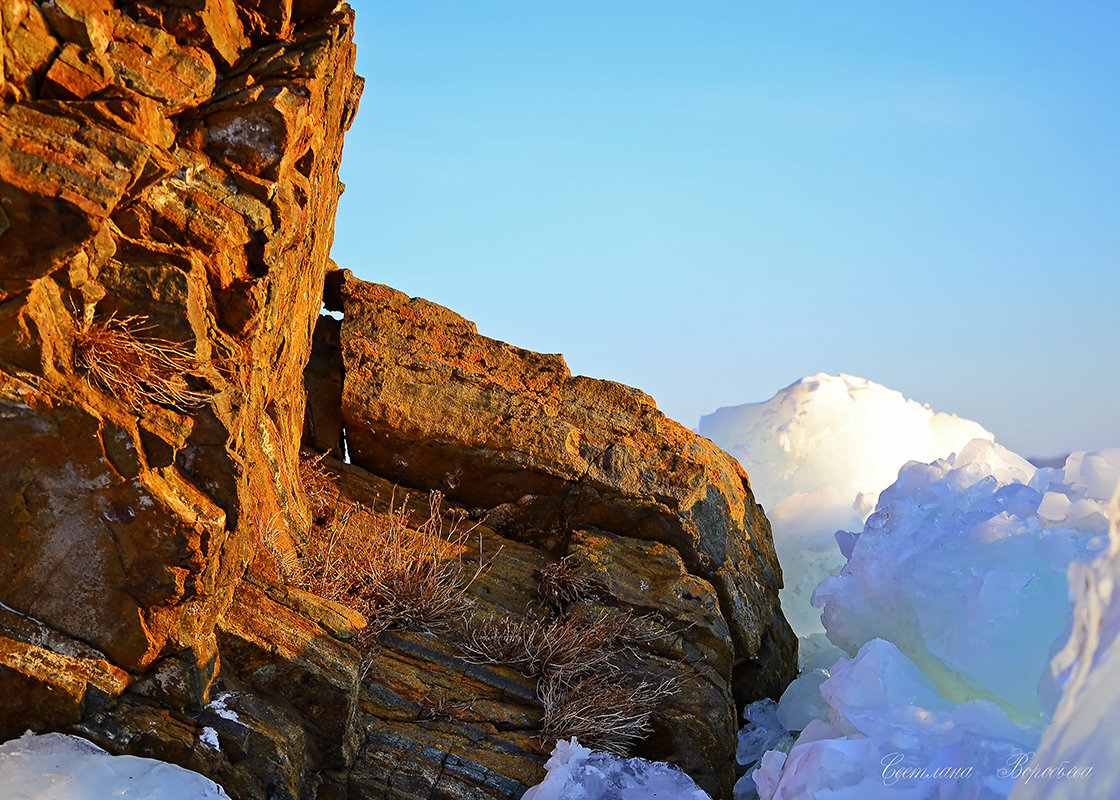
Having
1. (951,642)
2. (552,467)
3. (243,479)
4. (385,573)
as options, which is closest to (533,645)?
(385,573)

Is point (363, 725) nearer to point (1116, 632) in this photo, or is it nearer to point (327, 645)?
point (327, 645)

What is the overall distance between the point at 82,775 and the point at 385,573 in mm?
2540

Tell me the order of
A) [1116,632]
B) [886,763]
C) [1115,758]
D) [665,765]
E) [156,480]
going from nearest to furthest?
[1115,758] → [1116,632] → [156,480] → [886,763] → [665,765]

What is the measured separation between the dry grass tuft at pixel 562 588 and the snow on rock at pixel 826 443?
7023mm

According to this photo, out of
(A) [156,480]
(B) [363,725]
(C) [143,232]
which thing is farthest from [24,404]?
(B) [363,725]

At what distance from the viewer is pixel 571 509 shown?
312 inches

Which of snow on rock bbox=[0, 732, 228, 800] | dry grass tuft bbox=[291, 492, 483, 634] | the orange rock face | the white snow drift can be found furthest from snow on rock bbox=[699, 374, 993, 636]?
snow on rock bbox=[0, 732, 228, 800]

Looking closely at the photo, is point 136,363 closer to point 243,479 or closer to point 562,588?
point 243,479

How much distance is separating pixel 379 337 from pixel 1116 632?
599cm

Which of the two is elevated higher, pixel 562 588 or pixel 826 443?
pixel 826 443

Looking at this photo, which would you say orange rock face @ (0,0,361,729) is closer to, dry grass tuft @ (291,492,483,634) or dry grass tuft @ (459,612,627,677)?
dry grass tuft @ (291,492,483,634)

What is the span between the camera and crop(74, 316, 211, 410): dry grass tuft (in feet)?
14.5

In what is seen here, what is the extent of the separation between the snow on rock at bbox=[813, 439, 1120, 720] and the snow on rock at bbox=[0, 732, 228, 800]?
4.96 m

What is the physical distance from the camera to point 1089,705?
3.15 m
